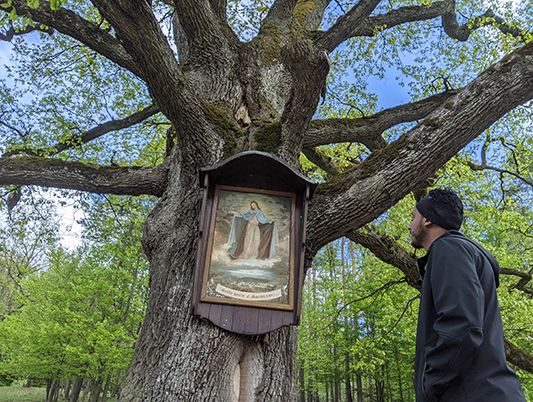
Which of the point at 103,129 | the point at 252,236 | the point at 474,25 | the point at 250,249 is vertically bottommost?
the point at 250,249

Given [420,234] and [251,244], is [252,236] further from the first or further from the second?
[420,234]

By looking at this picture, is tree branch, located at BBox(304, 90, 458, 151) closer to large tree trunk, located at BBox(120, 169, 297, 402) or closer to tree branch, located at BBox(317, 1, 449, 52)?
tree branch, located at BBox(317, 1, 449, 52)

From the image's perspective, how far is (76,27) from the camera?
5.03m

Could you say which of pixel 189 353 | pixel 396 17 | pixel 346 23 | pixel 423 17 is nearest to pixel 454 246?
pixel 189 353

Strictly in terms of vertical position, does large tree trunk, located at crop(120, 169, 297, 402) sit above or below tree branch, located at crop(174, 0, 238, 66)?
below

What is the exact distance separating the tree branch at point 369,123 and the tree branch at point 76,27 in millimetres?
2811

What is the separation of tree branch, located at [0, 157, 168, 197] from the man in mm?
3397

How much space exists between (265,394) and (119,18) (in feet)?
12.1

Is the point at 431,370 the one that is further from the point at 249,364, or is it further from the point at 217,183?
the point at 217,183

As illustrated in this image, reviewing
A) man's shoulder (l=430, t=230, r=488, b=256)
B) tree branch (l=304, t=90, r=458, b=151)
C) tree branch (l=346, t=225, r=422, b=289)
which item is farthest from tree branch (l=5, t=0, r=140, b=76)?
man's shoulder (l=430, t=230, r=488, b=256)

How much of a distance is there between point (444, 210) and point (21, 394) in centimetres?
2744

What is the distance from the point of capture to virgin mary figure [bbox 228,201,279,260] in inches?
123

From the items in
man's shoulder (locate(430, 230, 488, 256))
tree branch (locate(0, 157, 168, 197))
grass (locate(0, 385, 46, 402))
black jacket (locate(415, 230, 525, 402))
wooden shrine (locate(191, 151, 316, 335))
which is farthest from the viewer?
grass (locate(0, 385, 46, 402))

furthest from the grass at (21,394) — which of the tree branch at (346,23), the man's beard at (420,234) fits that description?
the man's beard at (420,234)
